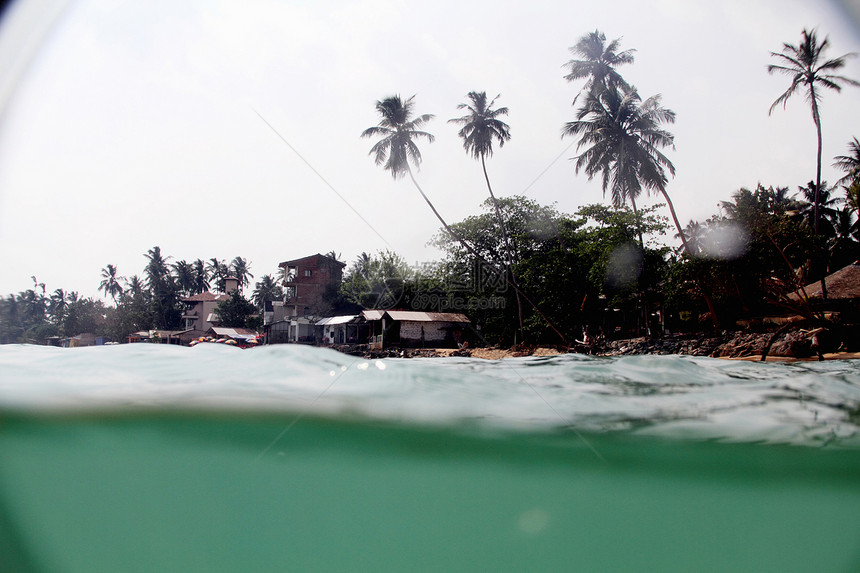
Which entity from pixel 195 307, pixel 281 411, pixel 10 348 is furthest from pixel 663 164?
pixel 195 307

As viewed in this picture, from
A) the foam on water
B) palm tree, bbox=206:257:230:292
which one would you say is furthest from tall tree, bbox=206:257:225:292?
the foam on water

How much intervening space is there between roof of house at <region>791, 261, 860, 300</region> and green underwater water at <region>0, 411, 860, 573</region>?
15593 mm

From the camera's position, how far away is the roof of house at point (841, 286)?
1889 cm

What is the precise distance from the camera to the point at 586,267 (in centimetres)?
2183

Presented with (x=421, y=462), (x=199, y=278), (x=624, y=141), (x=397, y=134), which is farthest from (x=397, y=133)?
(x=199, y=278)

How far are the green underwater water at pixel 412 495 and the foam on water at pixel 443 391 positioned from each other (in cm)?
23

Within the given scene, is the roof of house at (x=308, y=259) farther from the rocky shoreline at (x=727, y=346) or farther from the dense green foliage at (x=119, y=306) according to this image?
the rocky shoreline at (x=727, y=346)

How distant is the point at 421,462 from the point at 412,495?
746 mm

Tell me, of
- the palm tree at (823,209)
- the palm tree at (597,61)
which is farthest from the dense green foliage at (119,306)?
the palm tree at (823,209)

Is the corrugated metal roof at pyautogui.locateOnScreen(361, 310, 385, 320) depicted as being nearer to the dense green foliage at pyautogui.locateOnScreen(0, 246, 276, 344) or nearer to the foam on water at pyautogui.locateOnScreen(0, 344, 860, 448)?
the dense green foliage at pyautogui.locateOnScreen(0, 246, 276, 344)

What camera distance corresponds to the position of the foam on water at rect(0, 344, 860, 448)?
21.9 ft

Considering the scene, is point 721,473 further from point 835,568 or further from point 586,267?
point 586,267

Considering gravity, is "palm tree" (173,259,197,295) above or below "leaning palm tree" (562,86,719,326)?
below

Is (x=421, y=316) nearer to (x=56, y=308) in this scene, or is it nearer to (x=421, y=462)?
(x=56, y=308)
